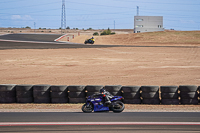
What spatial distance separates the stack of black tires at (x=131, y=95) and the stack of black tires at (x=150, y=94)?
226 mm

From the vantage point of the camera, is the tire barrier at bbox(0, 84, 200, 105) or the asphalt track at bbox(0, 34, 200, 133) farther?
the tire barrier at bbox(0, 84, 200, 105)

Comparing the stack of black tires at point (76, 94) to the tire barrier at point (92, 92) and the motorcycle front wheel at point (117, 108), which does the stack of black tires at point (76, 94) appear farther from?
the motorcycle front wheel at point (117, 108)

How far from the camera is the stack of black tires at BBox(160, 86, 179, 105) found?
12594 mm

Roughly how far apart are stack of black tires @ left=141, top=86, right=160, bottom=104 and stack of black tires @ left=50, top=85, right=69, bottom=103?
3528 mm

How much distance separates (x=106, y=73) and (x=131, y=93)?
9660 millimetres

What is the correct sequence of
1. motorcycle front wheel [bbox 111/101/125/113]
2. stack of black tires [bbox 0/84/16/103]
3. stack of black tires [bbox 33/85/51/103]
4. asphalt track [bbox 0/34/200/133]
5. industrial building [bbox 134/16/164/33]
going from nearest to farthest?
asphalt track [bbox 0/34/200/133] → motorcycle front wheel [bbox 111/101/125/113] → stack of black tires [bbox 33/85/51/103] → stack of black tires [bbox 0/84/16/103] → industrial building [bbox 134/16/164/33]

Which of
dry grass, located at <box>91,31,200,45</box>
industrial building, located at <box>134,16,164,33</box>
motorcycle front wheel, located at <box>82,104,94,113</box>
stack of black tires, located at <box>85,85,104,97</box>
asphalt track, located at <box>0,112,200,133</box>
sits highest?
industrial building, located at <box>134,16,164,33</box>

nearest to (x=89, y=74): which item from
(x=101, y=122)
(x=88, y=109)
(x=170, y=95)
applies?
(x=170, y=95)

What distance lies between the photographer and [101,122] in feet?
31.3

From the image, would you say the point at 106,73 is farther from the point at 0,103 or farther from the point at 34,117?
the point at 34,117

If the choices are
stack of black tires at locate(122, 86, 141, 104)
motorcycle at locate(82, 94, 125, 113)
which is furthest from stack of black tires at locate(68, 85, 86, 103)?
stack of black tires at locate(122, 86, 141, 104)

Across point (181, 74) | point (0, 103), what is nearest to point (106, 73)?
point (181, 74)

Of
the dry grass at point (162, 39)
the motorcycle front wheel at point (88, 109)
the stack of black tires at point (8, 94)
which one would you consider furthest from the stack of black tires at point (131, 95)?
the dry grass at point (162, 39)

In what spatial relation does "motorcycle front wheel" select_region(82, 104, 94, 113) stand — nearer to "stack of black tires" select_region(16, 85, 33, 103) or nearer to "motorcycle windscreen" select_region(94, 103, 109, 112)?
"motorcycle windscreen" select_region(94, 103, 109, 112)
